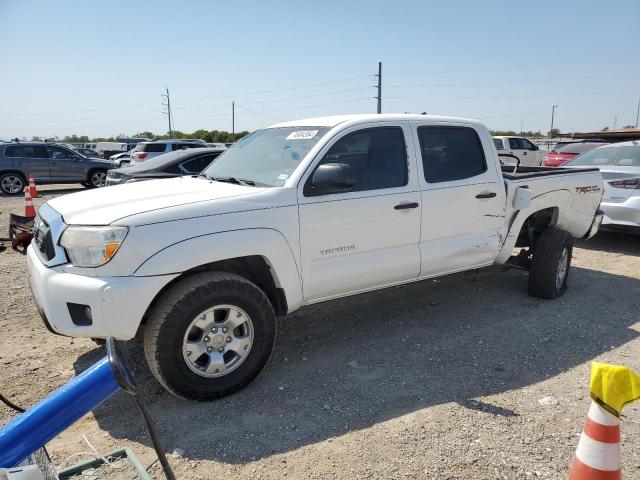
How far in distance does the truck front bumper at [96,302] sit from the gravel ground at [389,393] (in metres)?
0.64

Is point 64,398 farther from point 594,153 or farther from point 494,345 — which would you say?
point 594,153

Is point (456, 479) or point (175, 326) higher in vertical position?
point (175, 326)

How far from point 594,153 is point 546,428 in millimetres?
6999

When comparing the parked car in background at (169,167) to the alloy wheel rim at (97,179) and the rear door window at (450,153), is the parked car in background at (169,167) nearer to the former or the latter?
the rear door window at (450,153)

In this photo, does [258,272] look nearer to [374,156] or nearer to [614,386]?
[374,156]

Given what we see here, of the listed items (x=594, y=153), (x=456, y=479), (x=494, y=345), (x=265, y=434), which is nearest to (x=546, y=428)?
(x=456, y=479)

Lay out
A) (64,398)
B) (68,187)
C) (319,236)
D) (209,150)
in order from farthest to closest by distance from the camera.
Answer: (68,187)
(209,150)
(319,236)
(64,398)

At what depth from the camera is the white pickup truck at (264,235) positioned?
2969mm

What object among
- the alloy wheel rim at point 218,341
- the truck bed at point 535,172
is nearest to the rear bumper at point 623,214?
the truck bed at point 535,172

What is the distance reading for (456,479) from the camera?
2.56 metres

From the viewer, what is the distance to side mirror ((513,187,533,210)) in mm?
4758

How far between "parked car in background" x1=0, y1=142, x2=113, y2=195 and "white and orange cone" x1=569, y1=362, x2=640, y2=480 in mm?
16369

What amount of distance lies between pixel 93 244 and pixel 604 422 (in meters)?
2.75

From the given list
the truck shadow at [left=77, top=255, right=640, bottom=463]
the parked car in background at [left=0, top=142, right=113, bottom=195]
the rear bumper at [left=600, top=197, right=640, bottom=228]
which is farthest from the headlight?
the parked car in background at [left=0, top=142, right=113, bottom=195]
